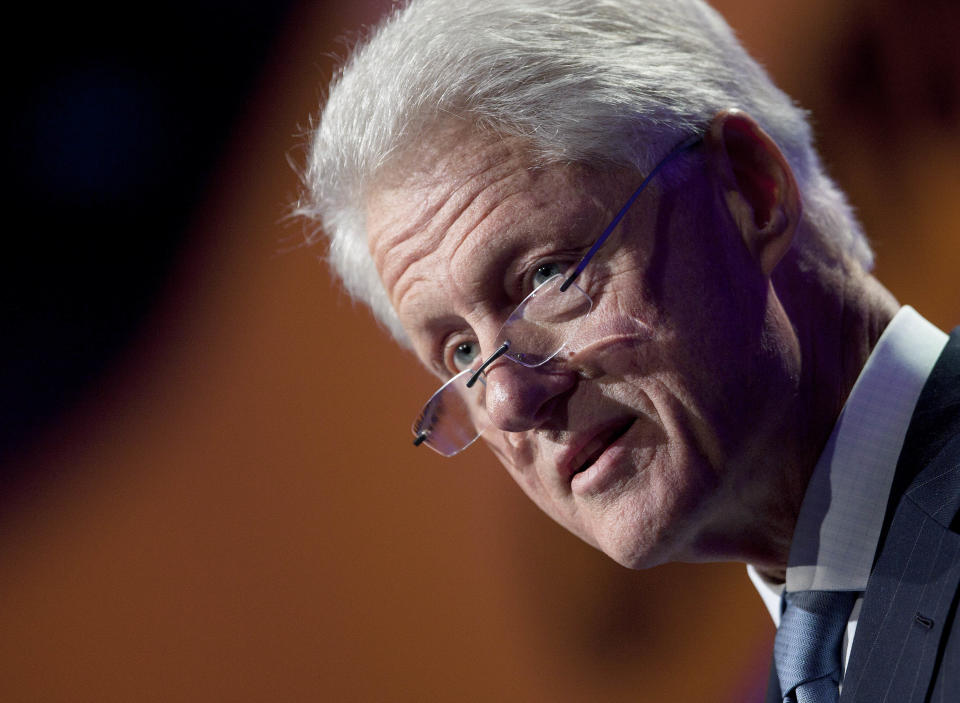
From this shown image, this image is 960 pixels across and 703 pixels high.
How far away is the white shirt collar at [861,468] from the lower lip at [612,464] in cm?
29

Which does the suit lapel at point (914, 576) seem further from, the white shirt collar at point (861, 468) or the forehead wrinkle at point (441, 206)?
the forehead wrinkle at point (441, 206)

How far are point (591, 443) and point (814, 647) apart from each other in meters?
0.41

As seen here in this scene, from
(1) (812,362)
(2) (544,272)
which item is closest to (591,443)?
(2) (544,272)

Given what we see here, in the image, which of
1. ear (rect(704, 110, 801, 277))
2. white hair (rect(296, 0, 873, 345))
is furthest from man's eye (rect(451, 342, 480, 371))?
ear (rect(704, 110, 801, 277))

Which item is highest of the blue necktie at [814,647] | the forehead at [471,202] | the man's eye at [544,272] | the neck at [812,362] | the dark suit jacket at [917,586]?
the forehead at [471,202]

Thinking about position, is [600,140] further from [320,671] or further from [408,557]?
[320,671]

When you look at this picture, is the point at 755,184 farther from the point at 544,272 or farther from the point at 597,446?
the point at 597,446

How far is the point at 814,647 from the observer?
1.21 metres

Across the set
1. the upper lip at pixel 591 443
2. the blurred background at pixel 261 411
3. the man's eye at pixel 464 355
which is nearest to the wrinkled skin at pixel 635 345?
the upper lip at pixel 591 443

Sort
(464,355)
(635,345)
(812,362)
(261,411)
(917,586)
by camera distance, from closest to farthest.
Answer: (917,586) < (635,345) < (812,362) < (464,355) < (261,411)

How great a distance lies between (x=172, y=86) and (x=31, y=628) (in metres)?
1.03

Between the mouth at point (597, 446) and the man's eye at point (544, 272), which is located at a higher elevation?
the man's eye at point (544, 272)

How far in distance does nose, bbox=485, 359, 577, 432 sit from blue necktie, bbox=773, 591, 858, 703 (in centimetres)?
45

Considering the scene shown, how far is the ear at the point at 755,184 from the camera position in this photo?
127cm
